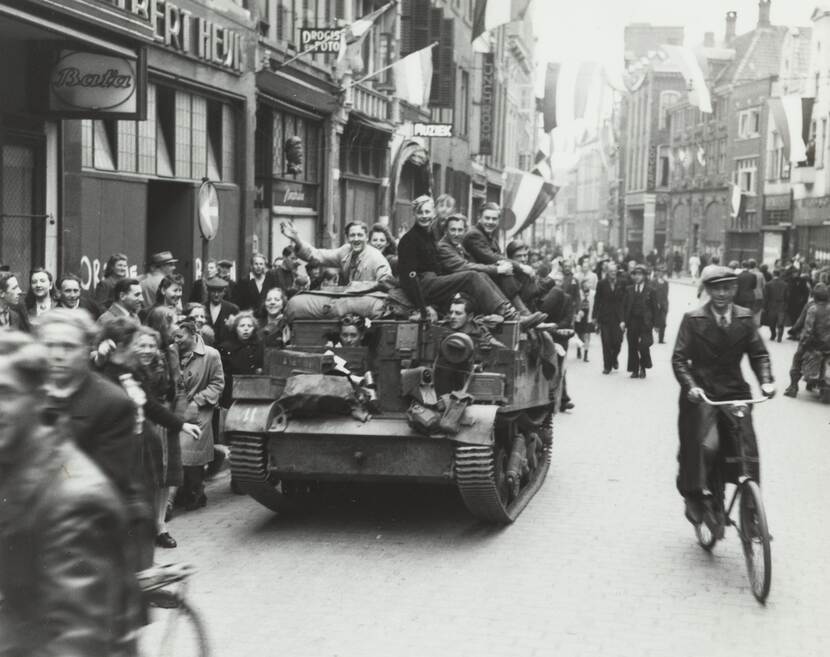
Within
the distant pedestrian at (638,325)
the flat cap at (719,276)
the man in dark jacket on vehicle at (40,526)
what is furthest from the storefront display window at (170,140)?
the man in dark jacket on vehicle at (40,526)

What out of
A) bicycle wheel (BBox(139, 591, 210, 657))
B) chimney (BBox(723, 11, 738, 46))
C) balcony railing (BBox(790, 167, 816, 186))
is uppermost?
chimney (BBox(723, 11, 738, 46))

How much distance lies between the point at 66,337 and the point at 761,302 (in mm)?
25208

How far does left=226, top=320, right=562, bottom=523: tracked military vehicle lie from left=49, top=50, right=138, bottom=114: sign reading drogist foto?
5325 millimetres

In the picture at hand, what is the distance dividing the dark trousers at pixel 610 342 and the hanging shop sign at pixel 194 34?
709cm

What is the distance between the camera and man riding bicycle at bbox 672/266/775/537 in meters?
8.30

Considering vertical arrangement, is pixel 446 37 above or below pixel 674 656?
above

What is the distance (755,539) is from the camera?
7652 mm

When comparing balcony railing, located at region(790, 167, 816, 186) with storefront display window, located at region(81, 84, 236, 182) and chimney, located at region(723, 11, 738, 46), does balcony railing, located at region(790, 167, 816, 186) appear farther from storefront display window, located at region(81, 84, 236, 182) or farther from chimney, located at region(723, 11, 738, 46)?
storefront display window, located at region(81, 84, 236, 182)

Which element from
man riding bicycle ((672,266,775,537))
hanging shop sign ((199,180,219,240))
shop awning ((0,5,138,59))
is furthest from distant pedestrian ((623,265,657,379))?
man riding bicycle ((672,266,775,537))

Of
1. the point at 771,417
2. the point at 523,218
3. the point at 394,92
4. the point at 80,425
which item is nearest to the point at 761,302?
the point at 523,218

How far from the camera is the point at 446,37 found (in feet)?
112

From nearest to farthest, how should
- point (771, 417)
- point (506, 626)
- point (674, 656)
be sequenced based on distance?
1. point (674, 656)
2. point (506, 626)
3. point (771, 417)

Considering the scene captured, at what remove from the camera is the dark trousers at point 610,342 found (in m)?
21.0

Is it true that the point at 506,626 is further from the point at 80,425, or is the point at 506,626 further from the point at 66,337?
the point at 66,337
